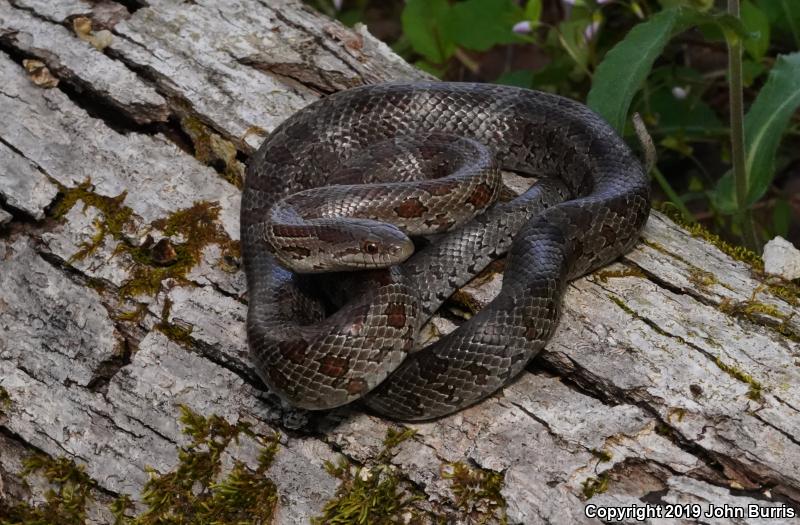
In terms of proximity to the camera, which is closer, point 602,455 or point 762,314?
point 602,455

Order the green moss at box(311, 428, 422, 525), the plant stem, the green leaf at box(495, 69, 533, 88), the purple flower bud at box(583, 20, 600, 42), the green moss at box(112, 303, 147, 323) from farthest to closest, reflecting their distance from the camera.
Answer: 1. the green leaf at box(495, 69, 533, 88)
2. the purple flower bud at box(583, 20, 600, 42)
3. the plant stem
4. the green moss at box(112, 303, 147, 323)
5. the green moss at box(311, 428, 422, 525)

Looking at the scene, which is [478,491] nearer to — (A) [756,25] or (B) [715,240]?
(B) [715,240]

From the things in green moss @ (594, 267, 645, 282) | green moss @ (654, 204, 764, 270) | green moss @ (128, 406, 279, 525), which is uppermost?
green moss @ (654, 204, 764, 270)

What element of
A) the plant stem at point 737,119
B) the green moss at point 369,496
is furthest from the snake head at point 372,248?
the plant stem at point 737,119

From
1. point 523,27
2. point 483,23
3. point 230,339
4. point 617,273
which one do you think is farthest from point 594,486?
point 483,23

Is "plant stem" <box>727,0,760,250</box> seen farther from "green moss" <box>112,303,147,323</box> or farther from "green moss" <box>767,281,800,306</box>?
"green moss" <box>112,303,147,323</box>

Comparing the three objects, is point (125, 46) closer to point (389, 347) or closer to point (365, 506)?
point (389, 347)

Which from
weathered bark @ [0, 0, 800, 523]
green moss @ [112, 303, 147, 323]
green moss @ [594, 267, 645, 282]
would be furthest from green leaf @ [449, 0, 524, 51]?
green moss @ [112, 303, 147, 323]
